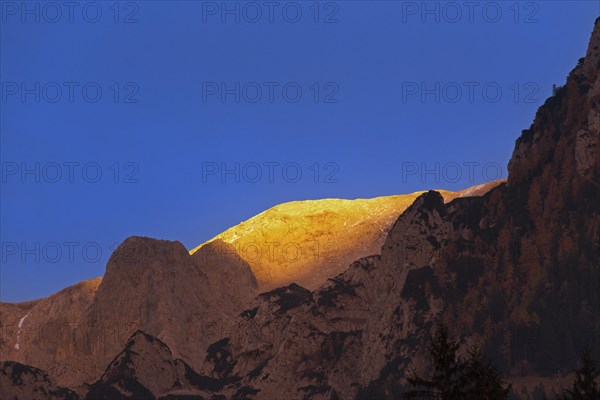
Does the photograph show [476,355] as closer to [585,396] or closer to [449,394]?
[585,396]

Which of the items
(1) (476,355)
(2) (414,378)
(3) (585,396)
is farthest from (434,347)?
(3) (585,396)

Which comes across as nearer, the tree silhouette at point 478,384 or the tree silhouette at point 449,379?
the tree silhouette at point 449,379

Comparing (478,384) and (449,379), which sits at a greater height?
(449,379)

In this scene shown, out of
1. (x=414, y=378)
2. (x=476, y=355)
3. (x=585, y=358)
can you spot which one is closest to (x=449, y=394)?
(x=414, y=378)

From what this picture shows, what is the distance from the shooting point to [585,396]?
320ft

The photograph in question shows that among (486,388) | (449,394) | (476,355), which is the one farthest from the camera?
(476,355)

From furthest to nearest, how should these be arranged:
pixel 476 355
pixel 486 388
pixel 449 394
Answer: pixel 476 355
pixel 486 388
pixel 449 394

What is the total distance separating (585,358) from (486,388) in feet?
49.1

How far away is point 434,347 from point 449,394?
13.9ft

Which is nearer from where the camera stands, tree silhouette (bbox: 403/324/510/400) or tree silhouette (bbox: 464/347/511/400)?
tree silhouette (bbox: 403/324/510/400)

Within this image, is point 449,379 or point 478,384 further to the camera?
point 478,384

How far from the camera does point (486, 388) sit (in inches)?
3511

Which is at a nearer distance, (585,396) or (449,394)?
(449,394)

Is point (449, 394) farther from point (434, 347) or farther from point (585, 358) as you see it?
point (585, 358)
